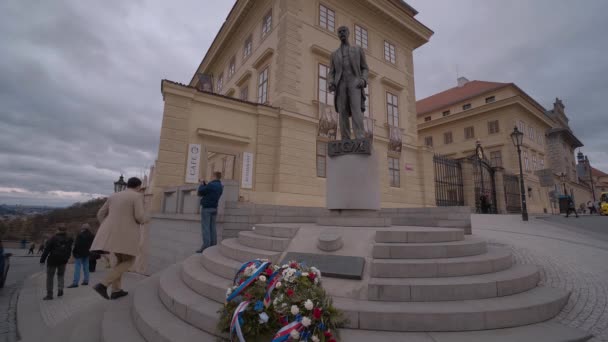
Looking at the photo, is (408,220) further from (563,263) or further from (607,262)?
(607,262)

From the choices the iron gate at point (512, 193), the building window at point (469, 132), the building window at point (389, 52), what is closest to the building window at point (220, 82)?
the building window at point (389, 52)

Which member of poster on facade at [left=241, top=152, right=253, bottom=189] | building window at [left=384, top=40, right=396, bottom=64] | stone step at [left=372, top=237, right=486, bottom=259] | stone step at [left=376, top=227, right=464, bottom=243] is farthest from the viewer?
building window at [left=384, top=40, right=396, bottom=64]

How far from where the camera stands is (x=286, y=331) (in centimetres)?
226

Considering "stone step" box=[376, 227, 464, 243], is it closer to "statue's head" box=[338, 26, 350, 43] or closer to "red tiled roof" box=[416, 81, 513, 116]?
"statue's head" box=[338, 26, 350, 43]

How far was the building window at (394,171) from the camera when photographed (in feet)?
57.5

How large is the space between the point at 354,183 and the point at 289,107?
27.8ft

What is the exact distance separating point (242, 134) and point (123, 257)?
9.19m

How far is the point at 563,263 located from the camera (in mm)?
5855

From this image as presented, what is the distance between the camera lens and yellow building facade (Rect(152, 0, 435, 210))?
12047mm

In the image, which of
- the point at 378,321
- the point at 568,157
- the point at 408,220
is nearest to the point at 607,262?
the point at 408,220

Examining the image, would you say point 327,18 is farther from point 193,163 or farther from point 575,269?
point 575,269

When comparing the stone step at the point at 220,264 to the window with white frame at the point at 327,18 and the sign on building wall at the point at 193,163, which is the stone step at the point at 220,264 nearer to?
the sign on building wall at the point at 193,163

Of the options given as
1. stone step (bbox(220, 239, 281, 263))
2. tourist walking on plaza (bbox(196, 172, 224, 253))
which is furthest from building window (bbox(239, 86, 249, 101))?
stone step (bbox(220, 239, 281, 263))

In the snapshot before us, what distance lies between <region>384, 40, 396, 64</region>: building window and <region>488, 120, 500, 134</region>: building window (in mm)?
17288
